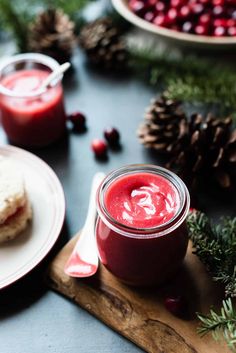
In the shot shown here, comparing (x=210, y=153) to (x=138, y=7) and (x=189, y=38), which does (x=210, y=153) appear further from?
(x=138, y=7)

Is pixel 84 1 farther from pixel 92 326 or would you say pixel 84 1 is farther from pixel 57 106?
pixel 92 326

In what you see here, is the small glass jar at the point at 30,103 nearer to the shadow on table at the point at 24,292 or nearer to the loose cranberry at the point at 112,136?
the loose cranberry at the point at 112,136

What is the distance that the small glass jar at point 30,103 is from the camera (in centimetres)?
119

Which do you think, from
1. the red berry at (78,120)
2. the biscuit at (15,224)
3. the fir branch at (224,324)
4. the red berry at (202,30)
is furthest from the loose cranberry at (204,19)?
the fir branch at (224,324)

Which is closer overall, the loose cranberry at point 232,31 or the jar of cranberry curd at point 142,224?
the jar of cranberry curd at point 142,224

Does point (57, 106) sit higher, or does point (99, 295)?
point (57, 106)

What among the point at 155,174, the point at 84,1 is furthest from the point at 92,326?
the point at 84,1

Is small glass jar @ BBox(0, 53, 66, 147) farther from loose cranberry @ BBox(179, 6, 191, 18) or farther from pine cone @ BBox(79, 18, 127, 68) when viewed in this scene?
loose cranberry @ BBox(179, 6, 191, 18)

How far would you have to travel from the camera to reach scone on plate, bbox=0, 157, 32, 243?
97cm

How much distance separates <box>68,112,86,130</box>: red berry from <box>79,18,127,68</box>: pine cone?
221 mm

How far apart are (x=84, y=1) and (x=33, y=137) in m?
0.47

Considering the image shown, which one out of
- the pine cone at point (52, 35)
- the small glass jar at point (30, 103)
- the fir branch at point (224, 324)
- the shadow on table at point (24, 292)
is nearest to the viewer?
the fir branch at point (224, 324)

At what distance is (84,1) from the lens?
1.45 m

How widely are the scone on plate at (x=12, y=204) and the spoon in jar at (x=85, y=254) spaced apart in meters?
0.12
